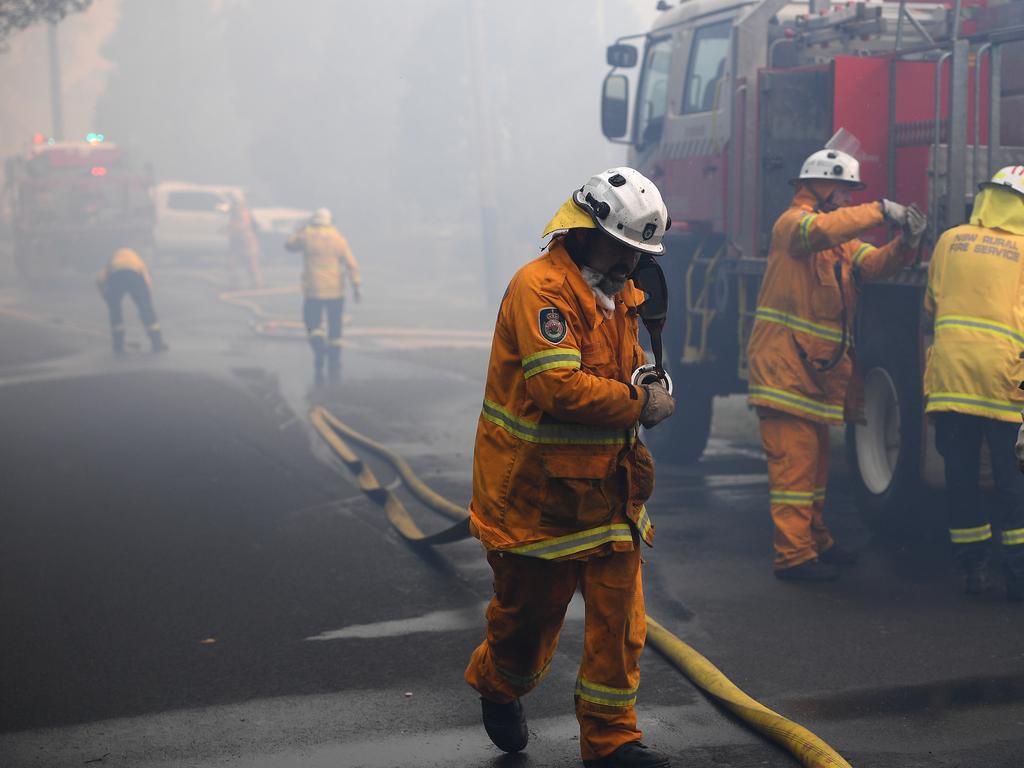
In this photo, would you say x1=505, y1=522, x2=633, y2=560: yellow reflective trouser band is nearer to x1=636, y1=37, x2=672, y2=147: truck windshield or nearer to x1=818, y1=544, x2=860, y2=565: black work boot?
x1=818, y1=544, x2=860, y2=565: black work boot

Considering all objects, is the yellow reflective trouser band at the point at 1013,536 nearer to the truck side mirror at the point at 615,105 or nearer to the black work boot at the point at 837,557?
the black work boot at the point at 837,557

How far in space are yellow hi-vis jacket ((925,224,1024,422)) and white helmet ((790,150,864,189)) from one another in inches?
28.6

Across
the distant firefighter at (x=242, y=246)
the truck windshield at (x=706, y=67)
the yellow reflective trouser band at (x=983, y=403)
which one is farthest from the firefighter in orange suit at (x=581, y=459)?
the distant firefighter at (x=242, y=246)

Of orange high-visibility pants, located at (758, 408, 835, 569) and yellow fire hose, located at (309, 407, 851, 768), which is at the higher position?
orange high-visibility pants, located at (758, 408, 835, 569)

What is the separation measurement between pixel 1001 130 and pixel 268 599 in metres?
4.24

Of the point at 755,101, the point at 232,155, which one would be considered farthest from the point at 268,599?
the point at 232,155

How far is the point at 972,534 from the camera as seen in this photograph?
5.80 meters

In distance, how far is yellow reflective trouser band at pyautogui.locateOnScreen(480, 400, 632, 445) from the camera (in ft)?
12.8

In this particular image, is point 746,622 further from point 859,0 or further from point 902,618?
point 859,0

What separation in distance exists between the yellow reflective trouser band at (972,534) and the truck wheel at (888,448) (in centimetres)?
73

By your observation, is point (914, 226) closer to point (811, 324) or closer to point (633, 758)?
point (811, 324)

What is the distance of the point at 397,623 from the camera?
5641mm

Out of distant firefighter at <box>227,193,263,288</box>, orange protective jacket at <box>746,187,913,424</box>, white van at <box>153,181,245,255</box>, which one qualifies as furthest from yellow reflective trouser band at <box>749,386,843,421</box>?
white van at <box>153,181,245,255</box>

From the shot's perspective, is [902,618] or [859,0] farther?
[859,0]
